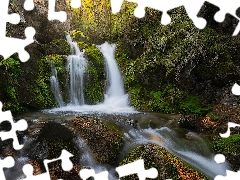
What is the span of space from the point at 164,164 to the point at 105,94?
9.08 metres

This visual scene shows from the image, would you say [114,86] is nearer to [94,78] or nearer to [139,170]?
[94,78]

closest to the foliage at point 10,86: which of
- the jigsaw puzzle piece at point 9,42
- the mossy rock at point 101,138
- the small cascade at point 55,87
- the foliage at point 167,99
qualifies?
Result: the small cascade at point 55,87

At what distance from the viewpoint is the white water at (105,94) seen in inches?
538

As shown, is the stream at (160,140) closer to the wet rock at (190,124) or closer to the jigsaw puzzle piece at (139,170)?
the wet rock at (190,124)

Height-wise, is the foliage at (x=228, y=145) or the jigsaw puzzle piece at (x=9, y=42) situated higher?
the jigsaw puzzle piece at (x=9, y=42)

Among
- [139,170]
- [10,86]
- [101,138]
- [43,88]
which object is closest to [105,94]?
[43,88]

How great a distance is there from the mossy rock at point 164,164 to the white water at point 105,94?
503 centimetres


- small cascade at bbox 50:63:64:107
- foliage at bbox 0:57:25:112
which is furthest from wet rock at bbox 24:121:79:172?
small cascade at bbox 50:63:64:107

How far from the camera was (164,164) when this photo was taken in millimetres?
7301

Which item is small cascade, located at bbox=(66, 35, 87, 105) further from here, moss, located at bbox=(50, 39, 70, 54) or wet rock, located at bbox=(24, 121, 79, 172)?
wet rock, located at bbox=(24, 121, 79, 172)

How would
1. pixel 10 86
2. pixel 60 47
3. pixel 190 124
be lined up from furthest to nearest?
pixel 60 47, pixel 10 86, pixel 190 124

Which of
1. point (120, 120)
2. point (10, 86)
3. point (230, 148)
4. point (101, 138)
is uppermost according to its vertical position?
point (10, 86)

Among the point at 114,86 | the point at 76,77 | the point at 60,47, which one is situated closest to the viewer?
the point at 76,77

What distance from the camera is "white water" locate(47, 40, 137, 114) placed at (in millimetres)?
13658
